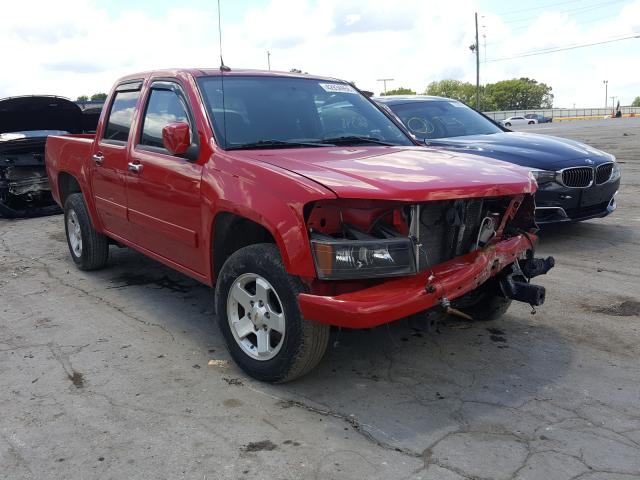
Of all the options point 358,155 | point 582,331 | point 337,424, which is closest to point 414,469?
point 337,424

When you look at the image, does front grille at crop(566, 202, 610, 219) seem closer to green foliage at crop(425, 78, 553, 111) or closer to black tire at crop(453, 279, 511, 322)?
black tire at crop(453, 279, 511, 322)

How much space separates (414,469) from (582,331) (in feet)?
7.24

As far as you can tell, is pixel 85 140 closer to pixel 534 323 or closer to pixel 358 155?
pixel 358 155

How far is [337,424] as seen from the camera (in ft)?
10.5

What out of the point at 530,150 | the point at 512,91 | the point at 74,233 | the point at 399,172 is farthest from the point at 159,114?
the point at 512,91

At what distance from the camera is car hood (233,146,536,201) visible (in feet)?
10.3

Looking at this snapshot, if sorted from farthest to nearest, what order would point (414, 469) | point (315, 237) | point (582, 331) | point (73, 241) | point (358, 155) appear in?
point (73, 241) < point (582, 331) < point (358, 155) < point (315, 237) < point (414, 469)

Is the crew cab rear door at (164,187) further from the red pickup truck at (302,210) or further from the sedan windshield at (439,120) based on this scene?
the sedan windshield at (439,120)

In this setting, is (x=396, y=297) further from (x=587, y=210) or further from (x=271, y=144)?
(x=587, y=210)

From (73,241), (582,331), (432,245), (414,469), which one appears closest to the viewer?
(414,469)

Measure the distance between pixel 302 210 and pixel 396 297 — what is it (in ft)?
2.15

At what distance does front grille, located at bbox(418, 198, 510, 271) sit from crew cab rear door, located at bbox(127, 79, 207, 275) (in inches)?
58.5

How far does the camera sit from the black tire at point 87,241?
6.09m

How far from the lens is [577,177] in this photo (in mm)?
6684
